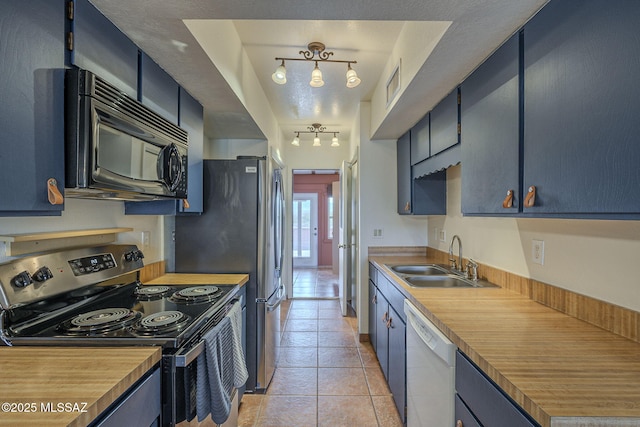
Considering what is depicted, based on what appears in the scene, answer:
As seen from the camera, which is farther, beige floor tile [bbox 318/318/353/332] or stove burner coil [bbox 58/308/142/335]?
beige floor tile [bbox 318/318/353/332]

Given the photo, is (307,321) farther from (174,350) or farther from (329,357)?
(174,350)

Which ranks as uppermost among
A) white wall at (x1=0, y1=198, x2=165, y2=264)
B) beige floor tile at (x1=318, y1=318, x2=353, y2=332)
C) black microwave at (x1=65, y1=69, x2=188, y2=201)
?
black microwave at (x1=65, y1=69, x2=188, y2=201)

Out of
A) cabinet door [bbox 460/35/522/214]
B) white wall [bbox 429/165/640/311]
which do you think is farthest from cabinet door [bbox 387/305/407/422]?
cabinet door [bbox 460/35/522/214]

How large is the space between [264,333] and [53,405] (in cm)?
174

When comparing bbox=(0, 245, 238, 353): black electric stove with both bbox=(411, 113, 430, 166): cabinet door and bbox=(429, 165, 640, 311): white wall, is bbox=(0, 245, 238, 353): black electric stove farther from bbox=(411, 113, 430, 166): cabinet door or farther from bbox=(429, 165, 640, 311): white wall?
bbox=(411, 113, 430, 166): cabinet door

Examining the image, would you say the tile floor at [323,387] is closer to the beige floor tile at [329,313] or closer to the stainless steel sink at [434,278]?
the beige floor tile at [329,313]

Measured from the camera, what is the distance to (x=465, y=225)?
2451 millimetres

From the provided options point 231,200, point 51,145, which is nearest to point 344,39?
point 231,200

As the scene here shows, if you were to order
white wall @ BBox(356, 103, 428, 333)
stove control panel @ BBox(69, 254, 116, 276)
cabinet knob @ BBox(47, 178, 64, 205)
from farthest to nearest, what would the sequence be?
white wall @ BBox(356, 103, 428, 333) < stove control panel @ BBox(69, 254, 116, 276) < cabinet knob @ BBox(47, 178, 64, 205)

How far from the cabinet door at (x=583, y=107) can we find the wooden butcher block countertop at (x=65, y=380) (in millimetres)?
1447

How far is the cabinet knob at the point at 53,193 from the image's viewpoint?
102 cm

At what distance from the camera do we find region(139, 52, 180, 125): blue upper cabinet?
1557 mm

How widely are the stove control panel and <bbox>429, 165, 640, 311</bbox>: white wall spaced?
7.14 ft

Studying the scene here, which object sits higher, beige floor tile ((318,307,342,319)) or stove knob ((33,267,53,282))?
stove knob ((33,267,53,282))
